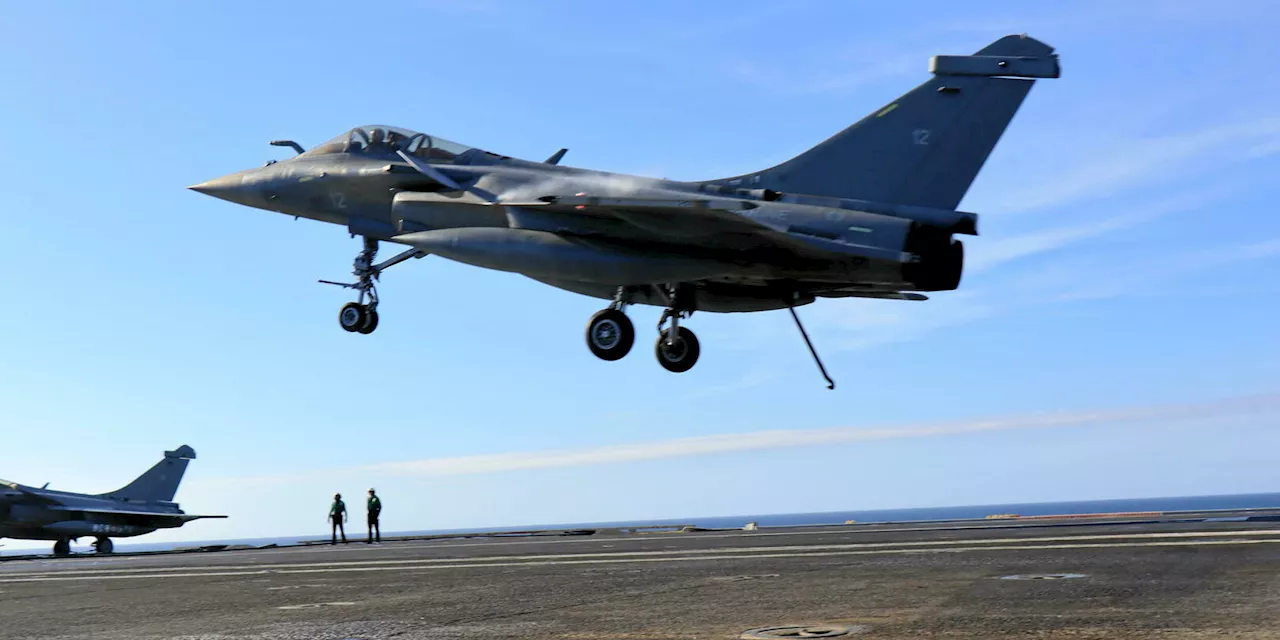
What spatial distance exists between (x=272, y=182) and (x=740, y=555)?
46.2ft

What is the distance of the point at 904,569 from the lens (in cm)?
1101

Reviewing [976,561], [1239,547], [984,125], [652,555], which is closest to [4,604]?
[652,555]

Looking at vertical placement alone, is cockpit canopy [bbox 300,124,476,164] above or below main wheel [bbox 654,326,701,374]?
above

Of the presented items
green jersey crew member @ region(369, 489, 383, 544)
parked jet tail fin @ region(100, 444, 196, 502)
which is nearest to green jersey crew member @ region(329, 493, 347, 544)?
green jersey crew member @ region(369, 489, 383, 544)

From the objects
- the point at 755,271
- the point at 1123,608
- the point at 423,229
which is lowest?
the point at 1123,608

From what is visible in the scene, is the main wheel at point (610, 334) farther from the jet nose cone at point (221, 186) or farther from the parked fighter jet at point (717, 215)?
the jet nose cone at point (221, 186)

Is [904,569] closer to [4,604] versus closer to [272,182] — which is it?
[4,604]

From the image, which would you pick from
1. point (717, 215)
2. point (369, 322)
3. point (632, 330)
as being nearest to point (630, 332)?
point (632, 330)

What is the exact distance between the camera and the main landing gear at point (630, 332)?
67.4 feet

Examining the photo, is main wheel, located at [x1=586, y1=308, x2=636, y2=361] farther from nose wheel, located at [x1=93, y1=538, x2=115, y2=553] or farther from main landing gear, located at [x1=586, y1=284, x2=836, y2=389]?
nose wheel, located at [x1=93, y1=538, x2=115, y2=553]

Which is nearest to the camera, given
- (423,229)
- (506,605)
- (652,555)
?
(506,605)

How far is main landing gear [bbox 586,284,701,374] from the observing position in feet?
67.4

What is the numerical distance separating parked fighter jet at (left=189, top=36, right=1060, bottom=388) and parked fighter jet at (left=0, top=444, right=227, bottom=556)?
83.7 ft

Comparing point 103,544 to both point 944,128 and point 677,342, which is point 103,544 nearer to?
point 677,342
